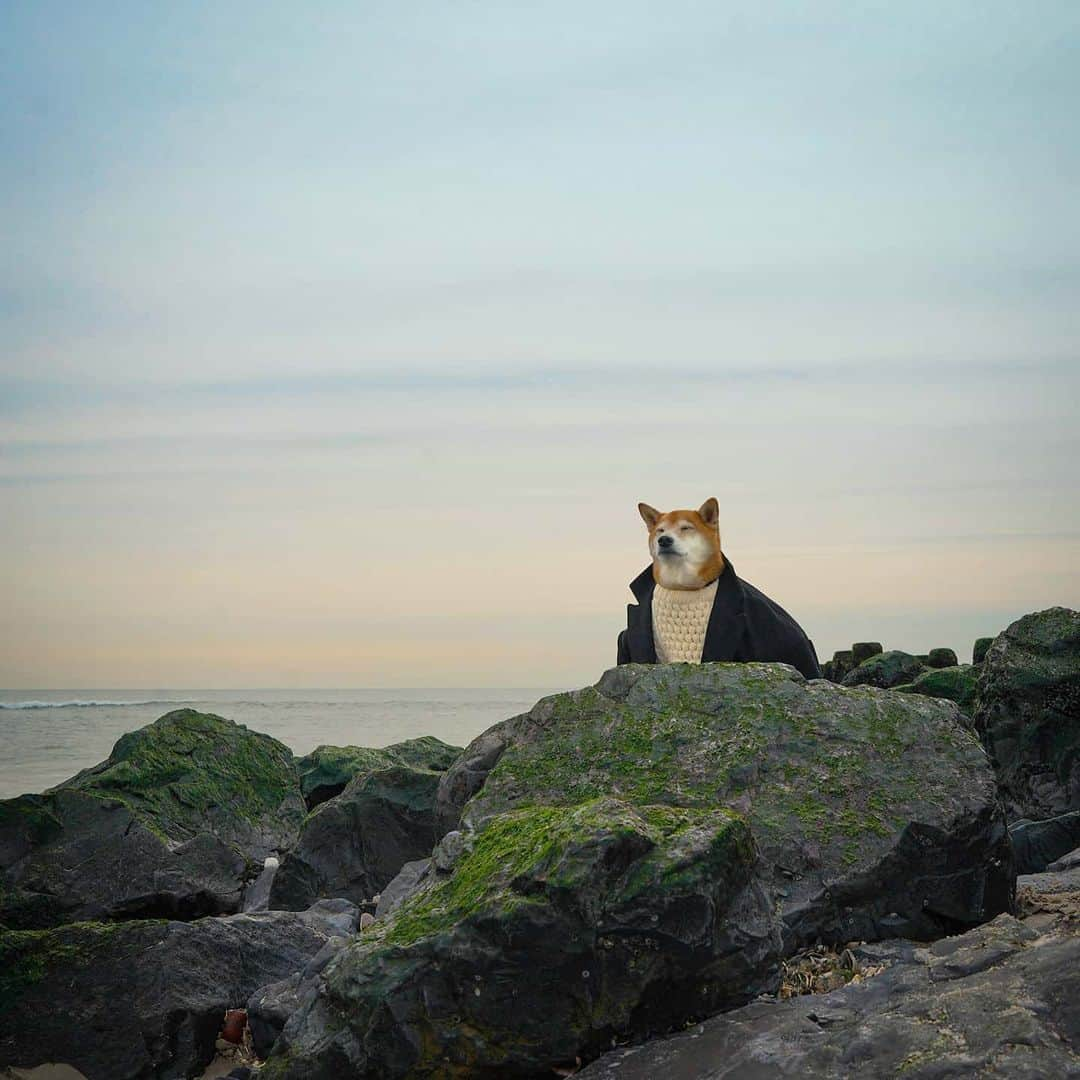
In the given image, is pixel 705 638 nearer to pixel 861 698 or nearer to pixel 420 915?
pixel 861 698

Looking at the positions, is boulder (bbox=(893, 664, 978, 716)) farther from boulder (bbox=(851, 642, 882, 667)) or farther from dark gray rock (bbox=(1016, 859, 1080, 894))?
boulder (bbox=(851, 642, 882, 667))

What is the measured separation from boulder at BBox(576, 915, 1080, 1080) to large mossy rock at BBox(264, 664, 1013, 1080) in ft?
0.76

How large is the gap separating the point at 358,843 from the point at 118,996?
10.9ft

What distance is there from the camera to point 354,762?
45.8 feet

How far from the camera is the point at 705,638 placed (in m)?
9.01

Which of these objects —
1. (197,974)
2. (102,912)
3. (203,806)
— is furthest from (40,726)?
(197,974)

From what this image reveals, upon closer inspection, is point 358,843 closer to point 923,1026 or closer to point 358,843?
point 358,843

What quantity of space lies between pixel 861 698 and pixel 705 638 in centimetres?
230

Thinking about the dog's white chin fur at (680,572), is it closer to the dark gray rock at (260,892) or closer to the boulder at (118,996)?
the dark gray rock at (260,892)

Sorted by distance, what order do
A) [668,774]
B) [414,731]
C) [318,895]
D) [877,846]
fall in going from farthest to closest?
[414,731] → [318,895] → [668,774] → [877,846]

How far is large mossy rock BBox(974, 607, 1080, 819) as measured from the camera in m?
10.9

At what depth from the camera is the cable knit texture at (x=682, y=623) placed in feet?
29.8

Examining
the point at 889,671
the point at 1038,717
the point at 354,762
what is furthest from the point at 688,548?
the point at 889,671

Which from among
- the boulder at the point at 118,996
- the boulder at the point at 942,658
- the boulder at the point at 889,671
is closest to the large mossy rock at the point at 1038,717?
the boulder at the point at 118,996
